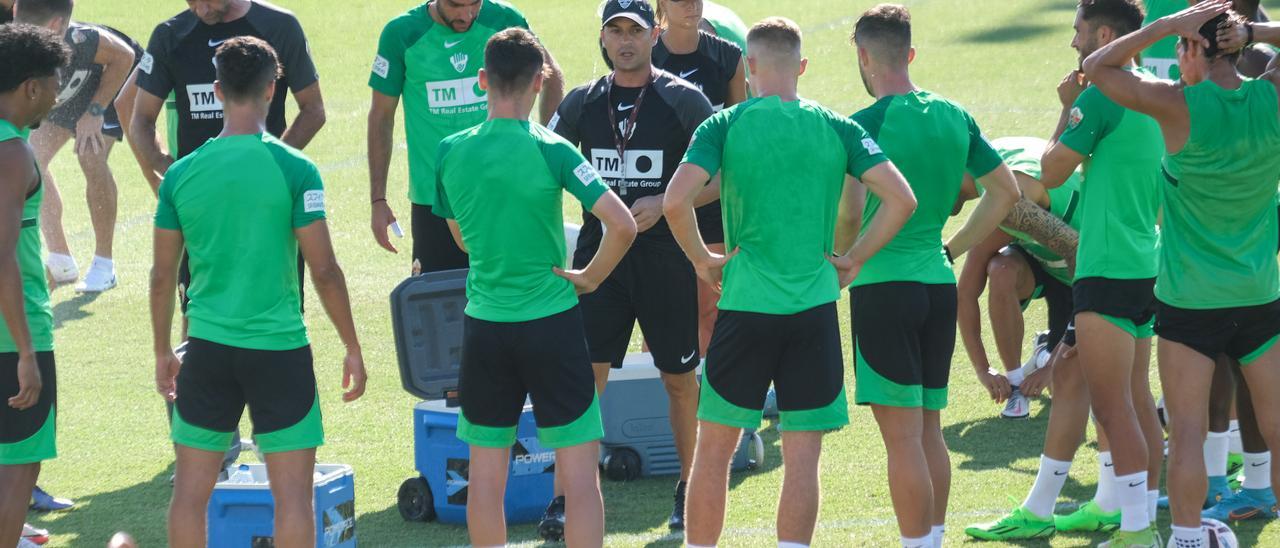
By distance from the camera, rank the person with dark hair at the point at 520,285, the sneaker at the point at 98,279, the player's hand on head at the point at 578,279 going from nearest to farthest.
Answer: the person with dark hair at the point at 520,285, the player's hand on head at the point at 578,279, the sneaker at the point at 98,279

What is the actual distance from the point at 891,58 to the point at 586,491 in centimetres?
189

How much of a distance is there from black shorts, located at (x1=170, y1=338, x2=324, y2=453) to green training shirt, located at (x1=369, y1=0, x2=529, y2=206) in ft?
6.90

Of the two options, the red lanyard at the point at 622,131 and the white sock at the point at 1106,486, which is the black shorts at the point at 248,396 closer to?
the red lanyard at the point at 622,131

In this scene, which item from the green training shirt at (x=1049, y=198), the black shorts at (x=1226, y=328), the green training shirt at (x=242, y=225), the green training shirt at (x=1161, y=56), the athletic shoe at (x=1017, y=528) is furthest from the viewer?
the green training shirt at (x=1161, y=56)

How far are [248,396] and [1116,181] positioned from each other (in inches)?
130

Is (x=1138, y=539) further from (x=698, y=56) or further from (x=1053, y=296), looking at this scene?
(x=698, y=56)

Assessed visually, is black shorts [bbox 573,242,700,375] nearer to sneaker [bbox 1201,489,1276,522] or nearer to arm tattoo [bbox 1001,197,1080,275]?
arm tattoo [bbox 1001,197,1080,275]

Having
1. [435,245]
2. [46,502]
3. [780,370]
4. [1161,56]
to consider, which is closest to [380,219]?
[435,245]

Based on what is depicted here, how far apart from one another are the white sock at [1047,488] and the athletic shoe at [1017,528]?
0.03m

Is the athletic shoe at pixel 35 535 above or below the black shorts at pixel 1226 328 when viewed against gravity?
below

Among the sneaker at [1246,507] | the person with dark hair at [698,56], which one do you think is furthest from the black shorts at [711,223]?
the sneaker at [1246,507]

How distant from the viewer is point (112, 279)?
10.9 meters

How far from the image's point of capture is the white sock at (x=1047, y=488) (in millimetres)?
6129

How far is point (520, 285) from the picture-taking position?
5160mm
